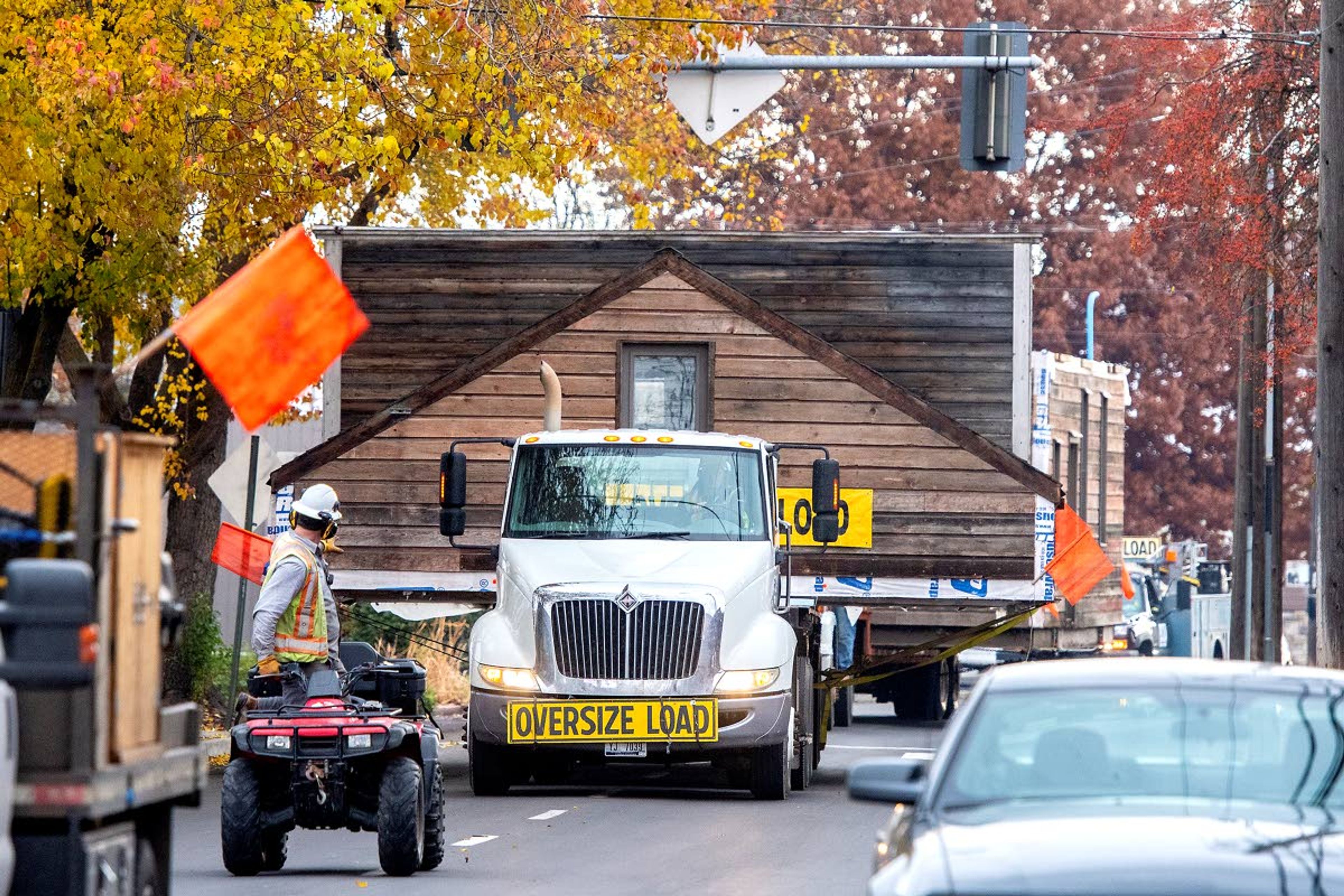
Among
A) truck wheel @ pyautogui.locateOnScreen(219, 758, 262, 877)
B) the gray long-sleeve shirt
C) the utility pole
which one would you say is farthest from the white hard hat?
the utility pole

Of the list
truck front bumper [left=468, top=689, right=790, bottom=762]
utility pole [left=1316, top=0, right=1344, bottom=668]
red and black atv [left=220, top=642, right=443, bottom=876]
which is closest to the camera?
red and black atv [left=220, top=642, right=443, bottom=876]

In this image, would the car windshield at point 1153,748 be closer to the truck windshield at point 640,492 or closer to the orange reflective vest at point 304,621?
the orange reflective vest at point 304,621

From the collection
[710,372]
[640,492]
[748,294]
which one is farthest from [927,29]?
[640,492]

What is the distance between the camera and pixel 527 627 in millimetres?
17156

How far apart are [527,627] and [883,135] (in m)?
37.1

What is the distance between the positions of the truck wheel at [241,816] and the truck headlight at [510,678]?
4892 mm

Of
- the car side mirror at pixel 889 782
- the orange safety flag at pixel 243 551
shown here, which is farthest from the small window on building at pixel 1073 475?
the car side mirror at pixel 889 782

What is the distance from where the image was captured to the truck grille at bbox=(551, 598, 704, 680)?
16.9 meters

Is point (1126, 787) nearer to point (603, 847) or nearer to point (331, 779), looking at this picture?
point (331, 779)

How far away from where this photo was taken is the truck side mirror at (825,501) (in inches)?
688

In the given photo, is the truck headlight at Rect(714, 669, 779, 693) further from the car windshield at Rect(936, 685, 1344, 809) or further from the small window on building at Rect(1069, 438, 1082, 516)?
the small window on building at Rect(1069, 438, 1082, 516)

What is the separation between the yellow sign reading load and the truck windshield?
3.31 meters

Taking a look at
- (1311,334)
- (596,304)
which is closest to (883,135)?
(1311,334)

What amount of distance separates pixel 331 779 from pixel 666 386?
35.3 ft
